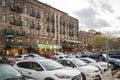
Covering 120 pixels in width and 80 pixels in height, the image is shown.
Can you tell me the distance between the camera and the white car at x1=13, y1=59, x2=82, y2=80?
11794 millimetres

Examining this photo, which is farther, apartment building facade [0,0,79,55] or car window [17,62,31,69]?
apartment building facade [0,0,79,55]

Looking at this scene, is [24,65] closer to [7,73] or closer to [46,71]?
[46,71]

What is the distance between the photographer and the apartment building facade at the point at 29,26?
51094 mm

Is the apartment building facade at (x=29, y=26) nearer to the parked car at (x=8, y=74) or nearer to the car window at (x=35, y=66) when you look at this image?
the car window at (x=35, y=66)

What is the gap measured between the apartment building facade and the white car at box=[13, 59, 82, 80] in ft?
120

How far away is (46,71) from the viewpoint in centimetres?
1230

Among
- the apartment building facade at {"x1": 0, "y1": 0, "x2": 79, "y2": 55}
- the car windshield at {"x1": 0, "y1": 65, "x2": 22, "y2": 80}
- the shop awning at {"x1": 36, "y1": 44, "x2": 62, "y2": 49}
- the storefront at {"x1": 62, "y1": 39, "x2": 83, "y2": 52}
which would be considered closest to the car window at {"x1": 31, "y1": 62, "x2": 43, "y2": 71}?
the car windshield at {"x1": 0, "y1": 65, "x2": 22, "y2": 80}

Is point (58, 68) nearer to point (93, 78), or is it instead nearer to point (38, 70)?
point (38, 70)

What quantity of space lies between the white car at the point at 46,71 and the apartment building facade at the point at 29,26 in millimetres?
36570

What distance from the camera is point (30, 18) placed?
6009cm

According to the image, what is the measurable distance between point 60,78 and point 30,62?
234 centimetres

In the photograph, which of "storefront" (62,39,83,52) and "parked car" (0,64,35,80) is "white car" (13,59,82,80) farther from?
"storefront" (62,39,83,52)

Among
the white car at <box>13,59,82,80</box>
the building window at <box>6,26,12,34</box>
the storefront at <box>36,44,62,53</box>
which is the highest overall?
the building window at <box>6,26,12,34</box>

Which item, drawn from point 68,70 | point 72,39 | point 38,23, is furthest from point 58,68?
point 72,39
